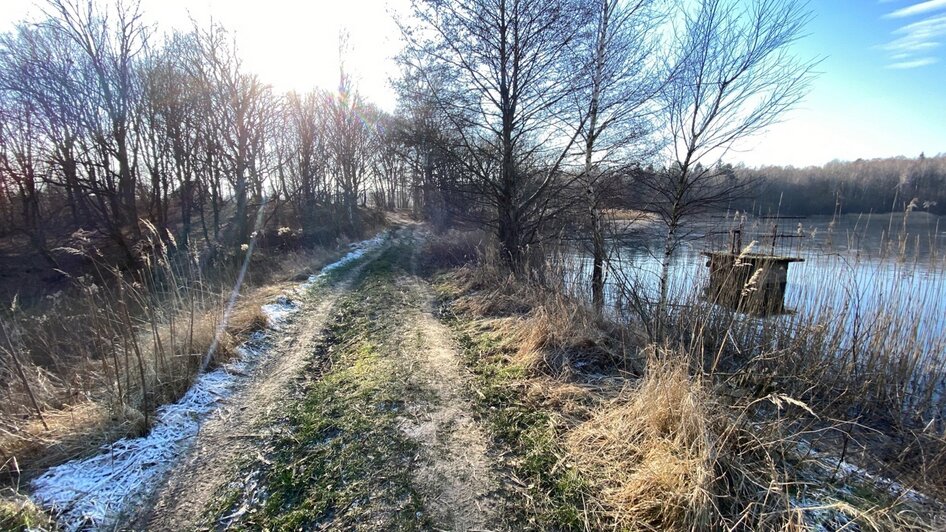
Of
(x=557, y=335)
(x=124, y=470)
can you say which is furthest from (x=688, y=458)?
(x=124, y=470)

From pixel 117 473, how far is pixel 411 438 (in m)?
Result: 2.16

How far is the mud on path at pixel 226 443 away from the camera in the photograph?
246 cm

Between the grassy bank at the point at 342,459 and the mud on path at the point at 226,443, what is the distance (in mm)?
171

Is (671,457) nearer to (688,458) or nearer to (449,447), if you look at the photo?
(688,458)

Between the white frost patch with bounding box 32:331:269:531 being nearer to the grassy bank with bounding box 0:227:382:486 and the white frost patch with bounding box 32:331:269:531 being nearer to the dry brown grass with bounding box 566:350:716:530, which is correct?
the grassy bank with bounding box 0:227:382:486

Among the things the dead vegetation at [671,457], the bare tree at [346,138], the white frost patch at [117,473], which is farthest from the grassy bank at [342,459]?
the bare tree at [346,138]

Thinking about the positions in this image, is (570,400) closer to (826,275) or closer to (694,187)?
(826,275)

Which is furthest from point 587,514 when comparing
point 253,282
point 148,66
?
point 148,66

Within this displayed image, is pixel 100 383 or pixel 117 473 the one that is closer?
pixel 117 473

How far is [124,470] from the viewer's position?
281 centimetres

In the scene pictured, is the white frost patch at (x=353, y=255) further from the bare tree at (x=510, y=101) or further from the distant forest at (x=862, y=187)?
the distant forest at (x=862, y=187)

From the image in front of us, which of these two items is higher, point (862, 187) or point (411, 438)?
point (862, 187)

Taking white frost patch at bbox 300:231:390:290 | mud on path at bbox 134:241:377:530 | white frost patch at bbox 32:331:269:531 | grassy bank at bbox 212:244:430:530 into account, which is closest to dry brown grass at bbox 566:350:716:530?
grassy bank at bbox 212:244:430:530

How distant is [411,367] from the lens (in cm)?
460
